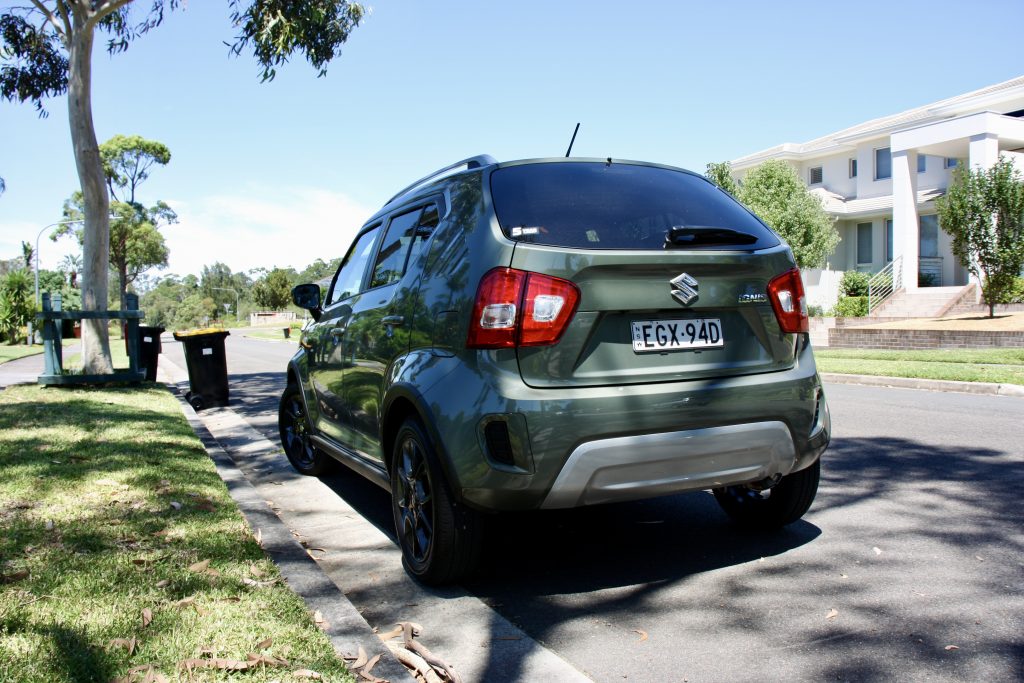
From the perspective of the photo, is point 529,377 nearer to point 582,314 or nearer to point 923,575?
point 582,314

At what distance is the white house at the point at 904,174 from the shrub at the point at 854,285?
1.16 meters

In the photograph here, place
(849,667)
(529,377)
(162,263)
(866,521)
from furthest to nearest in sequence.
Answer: (162,263) → (866,521) → (529,377) → (849,667)

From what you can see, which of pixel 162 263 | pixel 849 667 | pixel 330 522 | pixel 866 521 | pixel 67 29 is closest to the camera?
pixel 849 667

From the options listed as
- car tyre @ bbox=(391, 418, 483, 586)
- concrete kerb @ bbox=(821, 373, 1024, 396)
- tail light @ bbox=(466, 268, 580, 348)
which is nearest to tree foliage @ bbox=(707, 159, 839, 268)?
concrete kerb @ bbox=(821, 373, 1024, 396)

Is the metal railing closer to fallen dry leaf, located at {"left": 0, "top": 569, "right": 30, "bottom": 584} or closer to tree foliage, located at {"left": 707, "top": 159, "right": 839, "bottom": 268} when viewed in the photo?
tree foliage, located at {"left": 707, "top": 159, "right": 839, "bottom": 268}

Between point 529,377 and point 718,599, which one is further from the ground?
point 529,377

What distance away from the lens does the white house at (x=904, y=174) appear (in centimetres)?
2503

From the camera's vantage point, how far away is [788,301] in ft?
11.8

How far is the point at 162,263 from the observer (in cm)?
6300

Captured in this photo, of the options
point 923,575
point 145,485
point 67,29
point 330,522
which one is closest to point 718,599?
point 923,575

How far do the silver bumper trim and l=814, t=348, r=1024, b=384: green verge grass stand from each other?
9444mm

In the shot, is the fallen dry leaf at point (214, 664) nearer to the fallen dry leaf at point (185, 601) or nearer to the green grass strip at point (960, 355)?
Answer: the fallen dry leaf at point (185, 601)

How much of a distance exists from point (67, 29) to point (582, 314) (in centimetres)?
1272

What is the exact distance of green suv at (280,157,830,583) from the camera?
10.2 ft
